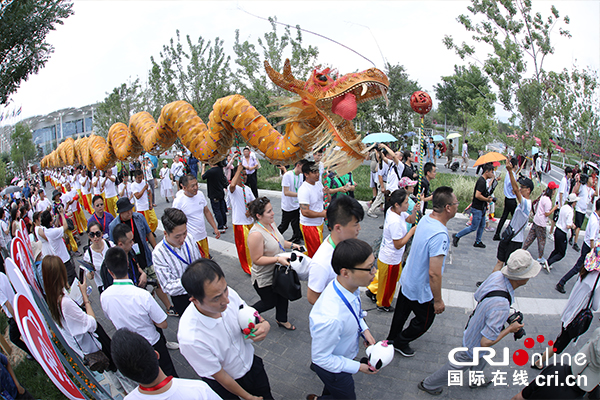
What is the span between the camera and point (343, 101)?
4.30m

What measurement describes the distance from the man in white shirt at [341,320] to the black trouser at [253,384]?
1.46 feet

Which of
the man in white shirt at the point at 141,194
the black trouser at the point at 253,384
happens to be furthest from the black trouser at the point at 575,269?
the man in white shirt at the point at 141,194

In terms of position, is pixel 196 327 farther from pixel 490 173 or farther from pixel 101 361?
pixel 490 173

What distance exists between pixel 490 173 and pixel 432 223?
4505 millimetres

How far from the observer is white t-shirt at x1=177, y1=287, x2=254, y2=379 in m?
2.09

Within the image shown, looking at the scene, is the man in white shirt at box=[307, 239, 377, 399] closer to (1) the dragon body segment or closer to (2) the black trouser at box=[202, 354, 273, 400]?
(2) the black trouser at box=[202, 354, 273, 400]

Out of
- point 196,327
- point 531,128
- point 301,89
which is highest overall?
point 301,89

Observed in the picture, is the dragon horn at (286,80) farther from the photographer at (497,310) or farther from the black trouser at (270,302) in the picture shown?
the photographer at (497,310)

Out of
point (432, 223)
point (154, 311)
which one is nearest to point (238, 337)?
point (154, 311)

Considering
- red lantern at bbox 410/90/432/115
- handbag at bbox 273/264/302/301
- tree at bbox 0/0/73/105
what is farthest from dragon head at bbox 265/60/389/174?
tree at bbox 0/0/73/105

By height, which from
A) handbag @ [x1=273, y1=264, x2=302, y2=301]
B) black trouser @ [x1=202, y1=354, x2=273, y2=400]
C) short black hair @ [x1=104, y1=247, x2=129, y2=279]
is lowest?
black trouser @ [x1=202, y1=354, x2=273, y2=400]

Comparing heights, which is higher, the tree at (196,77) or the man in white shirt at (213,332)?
the tree at (196,77)

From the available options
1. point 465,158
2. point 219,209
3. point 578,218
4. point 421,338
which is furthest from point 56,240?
point 465,158

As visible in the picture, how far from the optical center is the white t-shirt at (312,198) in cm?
515
